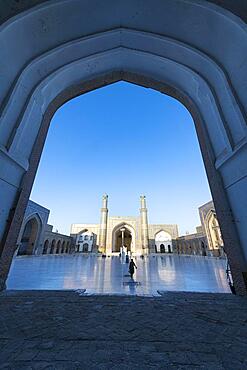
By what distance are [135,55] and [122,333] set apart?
6953 millimetres

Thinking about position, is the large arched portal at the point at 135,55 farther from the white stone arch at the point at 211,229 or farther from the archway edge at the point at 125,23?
the white stone arch at the point at 211,229

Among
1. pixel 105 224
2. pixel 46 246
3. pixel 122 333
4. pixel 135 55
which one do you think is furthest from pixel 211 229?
pixel 46 246

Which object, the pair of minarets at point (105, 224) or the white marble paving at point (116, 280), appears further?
the pair of minarets at point (105, 224)

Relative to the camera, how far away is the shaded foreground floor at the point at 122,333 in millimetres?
1467

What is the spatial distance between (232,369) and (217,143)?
4383mm

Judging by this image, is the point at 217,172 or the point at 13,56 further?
the point at 217,172

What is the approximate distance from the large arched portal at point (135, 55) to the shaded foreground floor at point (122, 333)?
1.72 meters

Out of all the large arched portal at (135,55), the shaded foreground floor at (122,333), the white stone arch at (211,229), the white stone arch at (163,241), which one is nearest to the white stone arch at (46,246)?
the white stone arch at (163,241)

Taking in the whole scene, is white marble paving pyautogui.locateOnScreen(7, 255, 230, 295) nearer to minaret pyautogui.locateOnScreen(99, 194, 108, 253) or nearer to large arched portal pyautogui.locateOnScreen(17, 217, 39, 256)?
large arched portal pyautogui.locateOnScreen(17, 217, 39, 256)

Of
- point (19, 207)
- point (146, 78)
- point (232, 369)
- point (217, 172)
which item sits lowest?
point (232, 369)

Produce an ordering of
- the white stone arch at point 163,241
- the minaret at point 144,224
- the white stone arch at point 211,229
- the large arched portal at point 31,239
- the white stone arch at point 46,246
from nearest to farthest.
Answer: the large arched portal at point 31,239
the white stone arch at point 211,229
the white stone arch at point 46,246
the minaret at point 144,224
the white stone arch at point 163,241

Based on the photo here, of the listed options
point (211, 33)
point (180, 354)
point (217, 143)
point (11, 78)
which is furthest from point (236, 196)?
point (11, 78)

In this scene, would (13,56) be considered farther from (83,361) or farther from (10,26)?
(83,361)

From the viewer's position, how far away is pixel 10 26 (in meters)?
3.43
